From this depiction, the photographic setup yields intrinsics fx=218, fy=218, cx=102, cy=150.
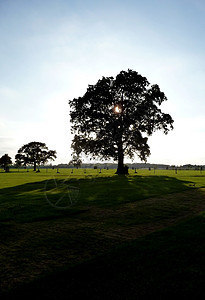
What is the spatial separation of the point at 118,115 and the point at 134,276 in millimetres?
41353

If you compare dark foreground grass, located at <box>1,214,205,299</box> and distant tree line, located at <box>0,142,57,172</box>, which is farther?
distant tree line, located at <box>0,142,57,172</box>

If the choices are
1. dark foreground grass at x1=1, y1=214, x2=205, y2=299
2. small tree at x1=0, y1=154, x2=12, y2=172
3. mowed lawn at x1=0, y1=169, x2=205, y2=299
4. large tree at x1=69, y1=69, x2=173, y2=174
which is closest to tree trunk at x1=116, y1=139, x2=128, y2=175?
→ large tree at x1=69, y1=69, x2=173, y2=174

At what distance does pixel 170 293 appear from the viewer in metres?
3.84

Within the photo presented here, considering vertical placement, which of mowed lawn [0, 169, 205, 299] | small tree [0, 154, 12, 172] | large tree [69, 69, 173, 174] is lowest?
mowed lawn [0, 169, 205, 299]

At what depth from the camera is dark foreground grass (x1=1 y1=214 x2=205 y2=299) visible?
3.84 metres

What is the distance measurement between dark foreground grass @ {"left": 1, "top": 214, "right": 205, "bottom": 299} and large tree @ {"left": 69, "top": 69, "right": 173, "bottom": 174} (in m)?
38.4

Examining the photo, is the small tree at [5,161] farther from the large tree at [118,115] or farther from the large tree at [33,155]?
the large tree at [118,115]

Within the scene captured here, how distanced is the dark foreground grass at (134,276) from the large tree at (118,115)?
3837 centimetres

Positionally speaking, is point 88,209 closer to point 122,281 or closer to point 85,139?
point 122,281

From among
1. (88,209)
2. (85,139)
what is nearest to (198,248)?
(88,209)

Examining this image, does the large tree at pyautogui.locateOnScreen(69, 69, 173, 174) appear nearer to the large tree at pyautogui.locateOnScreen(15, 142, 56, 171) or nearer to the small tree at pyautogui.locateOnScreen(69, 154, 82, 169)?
the small tree at pyautogui.locateOnScreen(69, 154, 82, 169)

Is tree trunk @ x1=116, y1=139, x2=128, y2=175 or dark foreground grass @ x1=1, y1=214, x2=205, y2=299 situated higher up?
tree trunk @ x1=116, y1=139, x2=128, y2=175

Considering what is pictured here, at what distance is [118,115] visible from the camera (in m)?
44.5

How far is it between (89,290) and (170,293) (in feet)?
4.70
